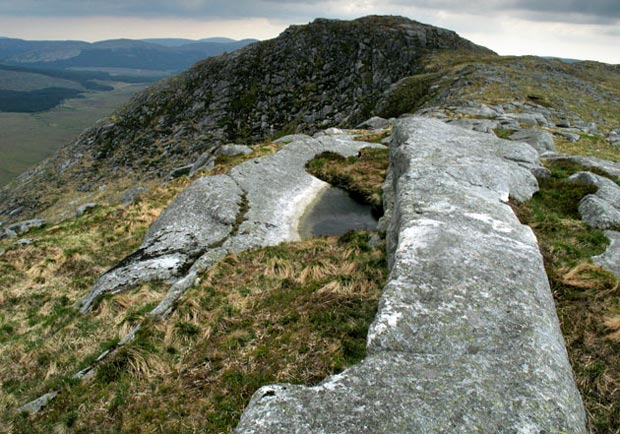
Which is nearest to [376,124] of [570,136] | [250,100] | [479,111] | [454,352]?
[479,111]

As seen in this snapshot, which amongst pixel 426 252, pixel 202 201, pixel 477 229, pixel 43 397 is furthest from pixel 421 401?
pixel 202 201

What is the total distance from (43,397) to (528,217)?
67.7 feet

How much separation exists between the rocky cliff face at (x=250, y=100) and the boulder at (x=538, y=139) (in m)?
61.1

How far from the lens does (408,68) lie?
108750 mm

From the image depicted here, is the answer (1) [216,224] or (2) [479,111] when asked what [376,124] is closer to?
(2) [479,111]

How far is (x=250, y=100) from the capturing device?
115438mm

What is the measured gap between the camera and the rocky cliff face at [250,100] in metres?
105

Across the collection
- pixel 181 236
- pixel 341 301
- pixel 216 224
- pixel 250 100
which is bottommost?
pixel 181 236

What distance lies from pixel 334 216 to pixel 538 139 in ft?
64.7

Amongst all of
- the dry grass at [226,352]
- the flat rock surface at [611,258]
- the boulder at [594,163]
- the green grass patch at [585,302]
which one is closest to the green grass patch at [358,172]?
the green grass patch at [585,302]

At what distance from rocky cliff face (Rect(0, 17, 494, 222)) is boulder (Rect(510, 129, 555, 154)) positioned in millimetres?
61065

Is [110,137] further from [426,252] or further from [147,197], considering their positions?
[426,252]

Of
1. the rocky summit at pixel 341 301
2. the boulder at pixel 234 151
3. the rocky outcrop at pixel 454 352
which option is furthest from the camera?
the boulder at pixel 234 151

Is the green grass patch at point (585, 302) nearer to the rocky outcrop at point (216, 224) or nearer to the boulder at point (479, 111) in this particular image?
the rocky outcrop at point (216, 224)
